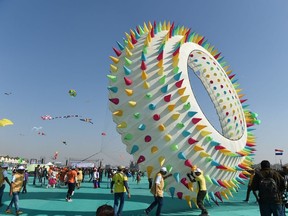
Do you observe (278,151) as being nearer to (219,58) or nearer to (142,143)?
(219,58)

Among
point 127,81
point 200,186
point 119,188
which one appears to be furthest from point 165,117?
point 119,188

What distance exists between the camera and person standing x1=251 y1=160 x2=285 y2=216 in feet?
17.4

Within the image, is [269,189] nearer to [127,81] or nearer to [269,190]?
[269,190]

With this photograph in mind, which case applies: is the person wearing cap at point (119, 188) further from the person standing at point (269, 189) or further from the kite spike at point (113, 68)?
the person standing at point (269, 189)

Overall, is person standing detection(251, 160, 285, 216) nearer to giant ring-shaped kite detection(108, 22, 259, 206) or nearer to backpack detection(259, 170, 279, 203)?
backpack detection(259, 170, 279, 203)

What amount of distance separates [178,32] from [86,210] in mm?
7141

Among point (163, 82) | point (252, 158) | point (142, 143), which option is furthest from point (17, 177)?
point (252, 158)

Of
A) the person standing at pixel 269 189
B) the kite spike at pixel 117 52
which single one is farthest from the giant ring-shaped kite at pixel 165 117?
the person standing at pixel 269 189

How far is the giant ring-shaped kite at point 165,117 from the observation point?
8.48 m

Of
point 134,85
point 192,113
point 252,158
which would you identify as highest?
point 134,85

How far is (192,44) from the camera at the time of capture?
Answer: 36.3 ft

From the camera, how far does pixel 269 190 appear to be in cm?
530

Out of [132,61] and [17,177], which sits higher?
[132,61]

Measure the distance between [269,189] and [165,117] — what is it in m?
3.80
